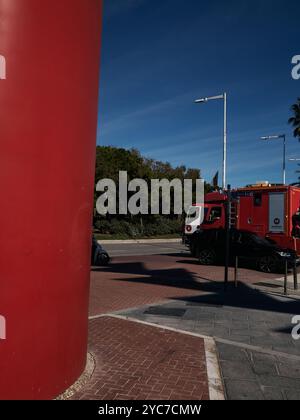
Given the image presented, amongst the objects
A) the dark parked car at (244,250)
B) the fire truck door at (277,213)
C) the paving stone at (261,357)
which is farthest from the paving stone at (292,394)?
the fire truck door at (277,213)

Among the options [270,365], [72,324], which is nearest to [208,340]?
[270,365]

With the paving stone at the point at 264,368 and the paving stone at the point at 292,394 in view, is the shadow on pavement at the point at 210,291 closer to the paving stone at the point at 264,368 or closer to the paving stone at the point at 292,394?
the paving stone at the point at 264,368

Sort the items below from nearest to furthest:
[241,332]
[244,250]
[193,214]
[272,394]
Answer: [272,394] < [241,332] < [244,250] < [193,214]

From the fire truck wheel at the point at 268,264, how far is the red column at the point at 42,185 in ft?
38.7

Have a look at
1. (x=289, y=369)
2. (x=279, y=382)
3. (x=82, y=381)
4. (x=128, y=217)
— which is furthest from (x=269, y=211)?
(x=128, y=217)

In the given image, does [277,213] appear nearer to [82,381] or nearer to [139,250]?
[139,250]

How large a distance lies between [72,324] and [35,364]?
0.57 m

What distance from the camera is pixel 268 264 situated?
15203 millimetres

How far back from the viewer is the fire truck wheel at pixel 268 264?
593 inches

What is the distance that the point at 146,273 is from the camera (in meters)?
14.6

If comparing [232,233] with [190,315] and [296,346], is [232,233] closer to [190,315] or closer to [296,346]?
[190,315]

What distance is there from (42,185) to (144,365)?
2761 millimetres
